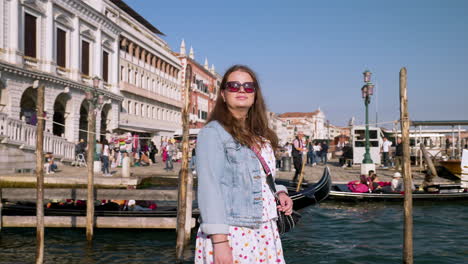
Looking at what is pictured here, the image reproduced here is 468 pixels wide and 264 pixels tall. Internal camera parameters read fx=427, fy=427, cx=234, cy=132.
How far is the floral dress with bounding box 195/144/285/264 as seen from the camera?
6.09 feet

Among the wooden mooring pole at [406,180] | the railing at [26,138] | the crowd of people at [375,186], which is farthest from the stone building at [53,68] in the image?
the wooden mooring pole at [406,180]

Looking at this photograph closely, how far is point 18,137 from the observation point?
1495 cm

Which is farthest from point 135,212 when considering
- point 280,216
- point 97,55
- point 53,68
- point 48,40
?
point 97,55

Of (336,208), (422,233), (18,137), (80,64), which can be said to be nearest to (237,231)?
(422,233)

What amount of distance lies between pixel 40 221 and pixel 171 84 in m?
37.9

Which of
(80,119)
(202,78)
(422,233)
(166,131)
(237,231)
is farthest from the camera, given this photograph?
(202,78)

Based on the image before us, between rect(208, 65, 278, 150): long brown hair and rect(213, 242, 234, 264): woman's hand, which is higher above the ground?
rect(208, 65, 278, 150): long brown hair

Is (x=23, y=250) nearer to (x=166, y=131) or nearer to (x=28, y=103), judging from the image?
(x=28, y=103)

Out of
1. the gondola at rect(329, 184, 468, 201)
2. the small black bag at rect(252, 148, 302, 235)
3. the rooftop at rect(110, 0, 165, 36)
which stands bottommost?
the gondola at rect(329, 184, 468, 201)

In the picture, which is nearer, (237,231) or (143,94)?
Answer: (237,231)

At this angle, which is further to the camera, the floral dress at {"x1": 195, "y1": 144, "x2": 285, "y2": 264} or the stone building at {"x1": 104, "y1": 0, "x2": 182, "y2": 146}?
the stone building at {"x1": 104, "y1": 0, "x2": 182, "y2": 146}

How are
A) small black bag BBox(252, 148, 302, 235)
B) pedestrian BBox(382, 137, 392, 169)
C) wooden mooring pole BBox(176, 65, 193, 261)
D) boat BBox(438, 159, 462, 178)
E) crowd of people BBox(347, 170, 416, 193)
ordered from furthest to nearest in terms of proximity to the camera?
1. pedestrian BBox(382, 137, 392, 169)
2. boat BBox(438, 159, 462, 178)
3. crowd of people BBox(347, 170, 416, 193)
4. wooden mooring pole BBox(176, 65, 193, 261)
5. small black bag BBox(252, 148, 302, 235)

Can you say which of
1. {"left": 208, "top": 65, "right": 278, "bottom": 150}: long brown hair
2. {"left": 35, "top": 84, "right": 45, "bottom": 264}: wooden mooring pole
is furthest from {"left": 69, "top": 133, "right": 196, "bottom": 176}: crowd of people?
{"left": 208, "top": 65, "right": 278, "bottom": 150}: long brown hair

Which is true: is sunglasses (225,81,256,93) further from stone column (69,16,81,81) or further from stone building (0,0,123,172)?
stone column (69,16,81,81)
